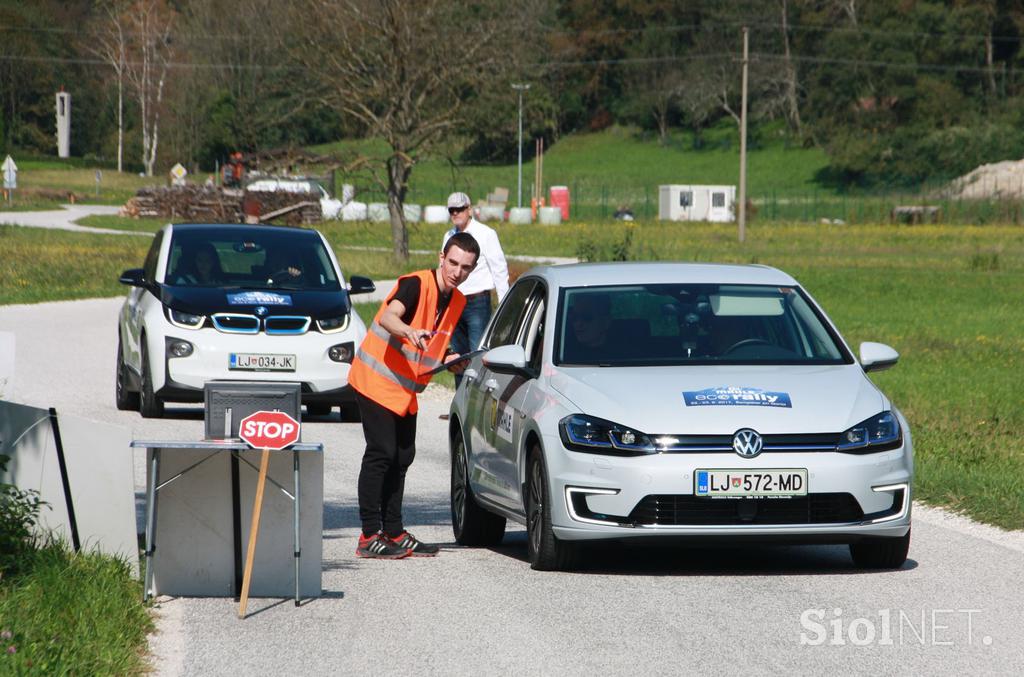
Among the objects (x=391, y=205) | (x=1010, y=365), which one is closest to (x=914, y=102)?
(x=391, y=205)

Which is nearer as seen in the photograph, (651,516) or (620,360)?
(651,516)

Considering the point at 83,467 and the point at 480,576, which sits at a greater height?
the point at 83,467

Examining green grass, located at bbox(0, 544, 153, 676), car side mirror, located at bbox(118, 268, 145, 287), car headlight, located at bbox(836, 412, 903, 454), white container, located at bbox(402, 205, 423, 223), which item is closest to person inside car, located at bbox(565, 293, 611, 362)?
car headlight, located at bbox(836, 412, 903, 454)

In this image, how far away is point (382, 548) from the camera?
30.0 feet

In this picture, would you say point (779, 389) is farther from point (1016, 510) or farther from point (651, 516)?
point (1016, 510)

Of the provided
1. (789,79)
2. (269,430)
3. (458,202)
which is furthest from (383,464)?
(789,79)

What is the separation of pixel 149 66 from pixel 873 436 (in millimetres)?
121864

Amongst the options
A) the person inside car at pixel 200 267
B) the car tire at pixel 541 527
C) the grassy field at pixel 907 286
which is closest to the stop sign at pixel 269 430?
the car tire at pixel 541 527

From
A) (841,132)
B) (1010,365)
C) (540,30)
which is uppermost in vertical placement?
(540,30)

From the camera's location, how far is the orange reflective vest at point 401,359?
888 centimetres

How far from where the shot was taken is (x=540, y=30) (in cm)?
14488

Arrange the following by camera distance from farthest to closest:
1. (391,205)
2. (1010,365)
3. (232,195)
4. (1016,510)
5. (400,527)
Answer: (232,195) → (391,205) → (1010,365) → (1016,510) → (400,527)

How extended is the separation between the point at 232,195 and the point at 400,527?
6715 cm

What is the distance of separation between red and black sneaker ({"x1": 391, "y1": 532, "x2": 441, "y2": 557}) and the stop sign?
1863 millimetres
